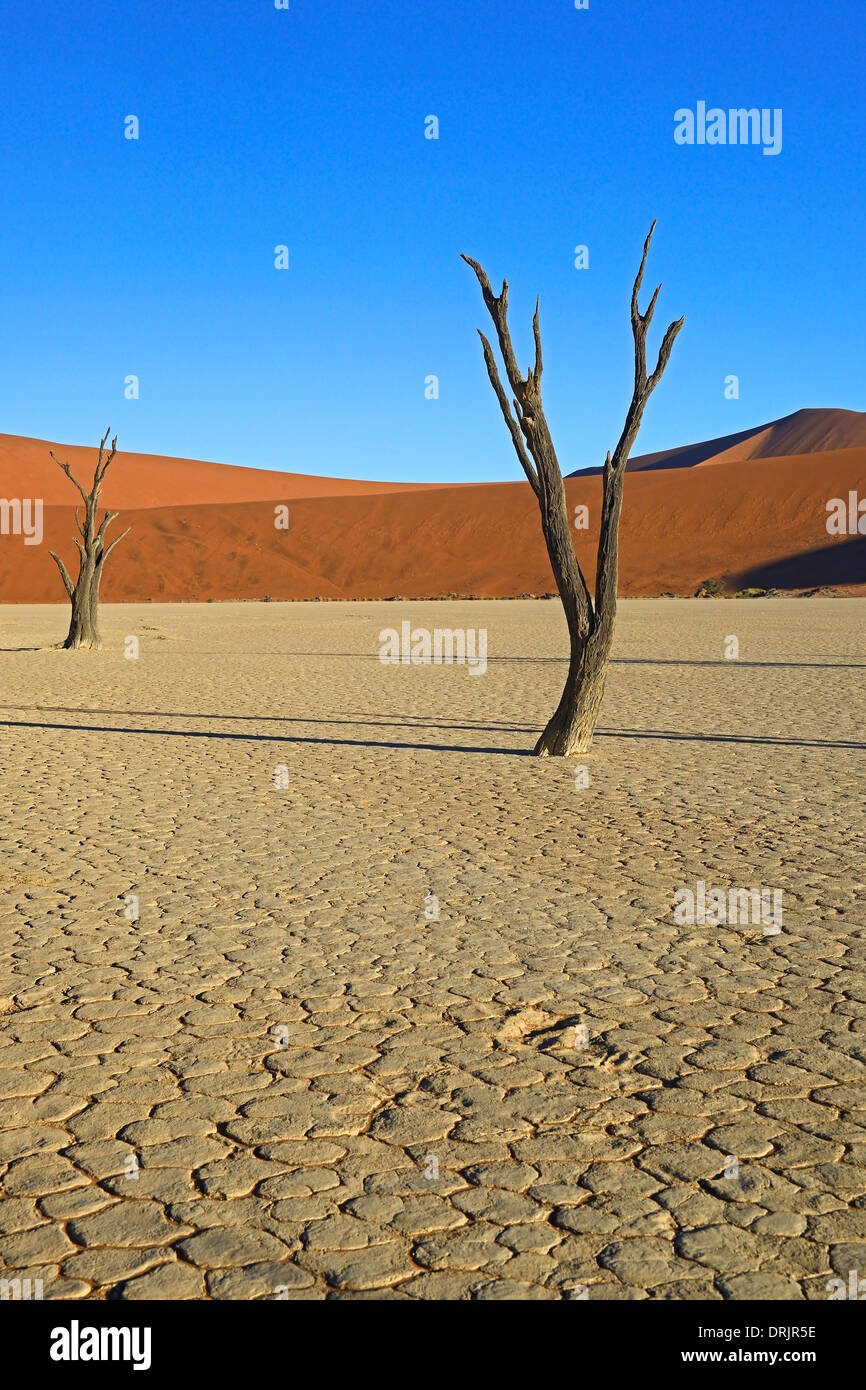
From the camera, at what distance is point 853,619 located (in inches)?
1446

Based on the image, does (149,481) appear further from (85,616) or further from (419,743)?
(419,743)

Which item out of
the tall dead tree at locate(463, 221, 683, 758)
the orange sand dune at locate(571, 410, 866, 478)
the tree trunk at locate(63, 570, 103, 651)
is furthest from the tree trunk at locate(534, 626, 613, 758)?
the orange sand dune at locate(571, 410, 866, 478)

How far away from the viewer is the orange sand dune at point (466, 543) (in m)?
69.8

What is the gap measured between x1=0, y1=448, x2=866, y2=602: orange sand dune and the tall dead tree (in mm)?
55576

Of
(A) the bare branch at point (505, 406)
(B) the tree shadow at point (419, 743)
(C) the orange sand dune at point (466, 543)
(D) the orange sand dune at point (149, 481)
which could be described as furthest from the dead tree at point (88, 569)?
(D) the orange sand dune at point (149, 481)

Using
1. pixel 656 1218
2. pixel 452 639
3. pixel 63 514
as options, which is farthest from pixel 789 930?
pixel 63 514

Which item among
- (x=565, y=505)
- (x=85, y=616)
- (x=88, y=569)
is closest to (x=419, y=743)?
(x=565, y=505)

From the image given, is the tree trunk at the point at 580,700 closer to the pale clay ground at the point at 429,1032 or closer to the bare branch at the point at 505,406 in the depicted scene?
the pale clay ground at the point at 429,1032

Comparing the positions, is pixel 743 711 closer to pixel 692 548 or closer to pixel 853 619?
pixel 853 619

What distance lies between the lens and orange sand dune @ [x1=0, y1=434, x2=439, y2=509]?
383 ft

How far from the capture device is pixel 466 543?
8244cm

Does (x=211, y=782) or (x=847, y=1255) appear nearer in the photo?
(x=847, y=1255)

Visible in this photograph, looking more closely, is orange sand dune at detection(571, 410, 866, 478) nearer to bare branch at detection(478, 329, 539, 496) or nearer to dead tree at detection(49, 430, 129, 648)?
dead tree at detection(49, 430, 129, 648)

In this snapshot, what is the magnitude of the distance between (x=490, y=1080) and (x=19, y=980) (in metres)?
2.14
